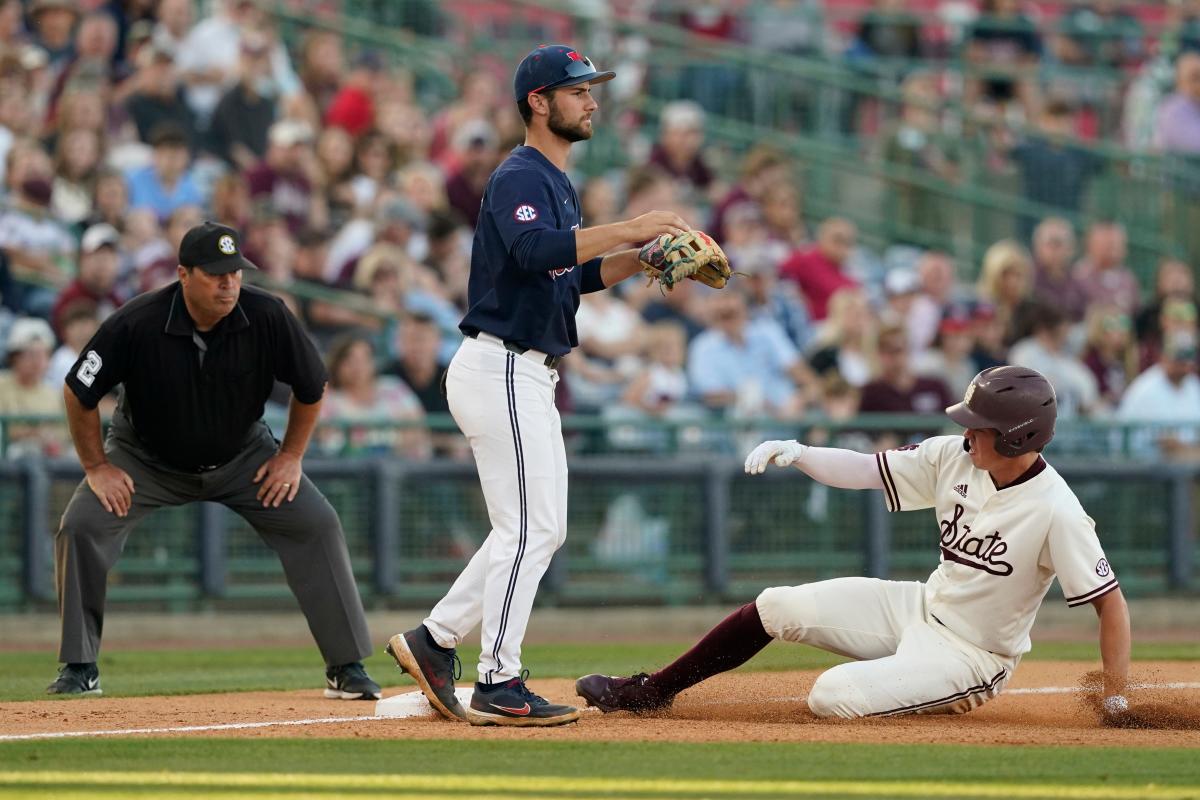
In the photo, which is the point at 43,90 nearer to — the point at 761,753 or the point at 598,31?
the point at 598,31

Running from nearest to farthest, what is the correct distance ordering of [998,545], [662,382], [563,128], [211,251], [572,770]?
[572,770]
[998,545]
[563,128]
[211,251]
[662,382]

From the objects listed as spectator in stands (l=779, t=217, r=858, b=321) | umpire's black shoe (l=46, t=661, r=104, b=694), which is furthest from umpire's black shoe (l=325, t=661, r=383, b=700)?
spectator in stands (l=779, t=217, r=858, b=321)

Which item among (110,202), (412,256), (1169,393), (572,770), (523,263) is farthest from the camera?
(412,256)

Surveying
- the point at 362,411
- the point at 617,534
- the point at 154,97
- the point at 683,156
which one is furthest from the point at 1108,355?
the point at 154,97

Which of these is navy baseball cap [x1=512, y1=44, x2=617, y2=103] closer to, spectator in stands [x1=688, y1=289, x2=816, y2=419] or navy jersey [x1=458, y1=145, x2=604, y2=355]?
navy jersey [x1=458, y1=145, x2=604, y2=355]

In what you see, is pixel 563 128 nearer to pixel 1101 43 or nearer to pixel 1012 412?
pixel 1012 412

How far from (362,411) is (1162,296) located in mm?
7019

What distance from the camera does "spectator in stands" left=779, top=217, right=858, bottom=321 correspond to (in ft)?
50.4

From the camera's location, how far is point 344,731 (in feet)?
21.8

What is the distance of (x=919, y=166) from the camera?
18.1 m

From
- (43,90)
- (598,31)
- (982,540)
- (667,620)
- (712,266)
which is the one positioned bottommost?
(667,620)

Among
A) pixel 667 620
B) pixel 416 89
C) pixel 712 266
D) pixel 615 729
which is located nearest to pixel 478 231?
pixel 712 266

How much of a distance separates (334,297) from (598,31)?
19.1 ft

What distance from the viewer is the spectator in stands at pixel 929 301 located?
49.9 feet
